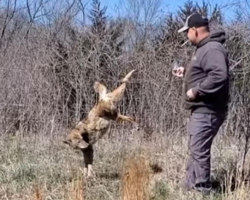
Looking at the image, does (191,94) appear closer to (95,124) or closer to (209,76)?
(209,76)

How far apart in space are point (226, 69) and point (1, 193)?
2470 millimetres

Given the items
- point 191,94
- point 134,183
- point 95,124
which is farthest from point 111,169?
point 134,183

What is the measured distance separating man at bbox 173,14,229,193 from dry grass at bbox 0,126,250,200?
30 centimetres

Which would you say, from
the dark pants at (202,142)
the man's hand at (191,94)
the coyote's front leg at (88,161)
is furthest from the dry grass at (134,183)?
the coyote's front leg at (88,161)

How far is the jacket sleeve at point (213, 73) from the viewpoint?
5.68m

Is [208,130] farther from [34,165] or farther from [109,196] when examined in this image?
[34,165]

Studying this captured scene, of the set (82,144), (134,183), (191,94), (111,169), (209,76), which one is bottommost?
(111,169)

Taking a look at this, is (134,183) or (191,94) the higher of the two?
(191,94)

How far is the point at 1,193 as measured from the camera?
6.12 metres

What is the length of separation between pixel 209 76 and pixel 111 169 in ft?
7.05

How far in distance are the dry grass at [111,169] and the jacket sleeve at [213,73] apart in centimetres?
88

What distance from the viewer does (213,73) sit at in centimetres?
569

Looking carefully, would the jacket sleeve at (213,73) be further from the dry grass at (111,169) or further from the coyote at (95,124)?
the coyote at (95,124)

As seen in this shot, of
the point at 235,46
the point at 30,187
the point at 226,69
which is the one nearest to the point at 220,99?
the point at 226,69
